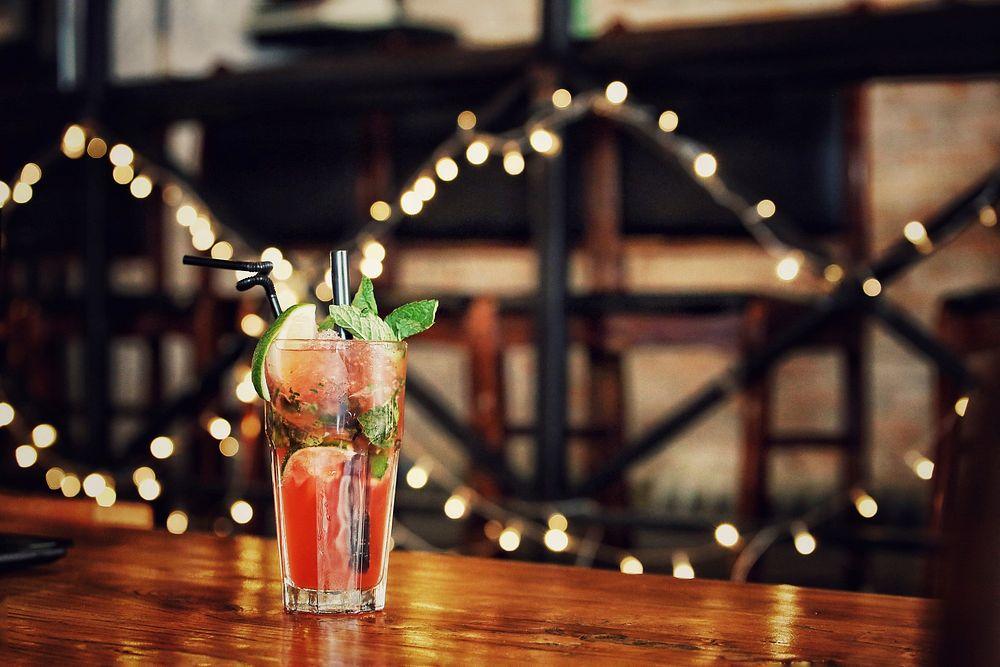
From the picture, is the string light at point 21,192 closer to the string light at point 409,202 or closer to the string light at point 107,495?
the string light at point 107,495

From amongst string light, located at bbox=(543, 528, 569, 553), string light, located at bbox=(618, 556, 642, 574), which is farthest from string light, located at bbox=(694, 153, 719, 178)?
string light, located at bbox=(618, 556, 642, 574)

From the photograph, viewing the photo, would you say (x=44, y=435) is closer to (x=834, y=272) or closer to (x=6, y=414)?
(x=6, y=414)

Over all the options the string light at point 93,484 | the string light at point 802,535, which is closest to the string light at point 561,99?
the string light at point 802,535

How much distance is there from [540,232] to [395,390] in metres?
2.13

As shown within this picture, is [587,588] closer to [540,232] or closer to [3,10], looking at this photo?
[540,232]

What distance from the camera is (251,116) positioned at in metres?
3.56

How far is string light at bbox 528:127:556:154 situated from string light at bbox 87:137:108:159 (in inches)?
57.7

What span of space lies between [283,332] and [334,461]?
0.12 metres

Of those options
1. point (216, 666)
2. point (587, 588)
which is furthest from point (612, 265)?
point (216, 666)

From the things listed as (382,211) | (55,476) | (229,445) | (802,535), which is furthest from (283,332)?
(229,445)

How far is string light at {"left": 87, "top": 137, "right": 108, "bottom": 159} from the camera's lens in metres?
3.55

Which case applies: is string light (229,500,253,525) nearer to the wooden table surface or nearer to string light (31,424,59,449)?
string light (31,424,59,449)

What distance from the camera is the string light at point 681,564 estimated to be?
11.3 ft

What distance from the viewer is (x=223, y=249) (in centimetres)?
358
